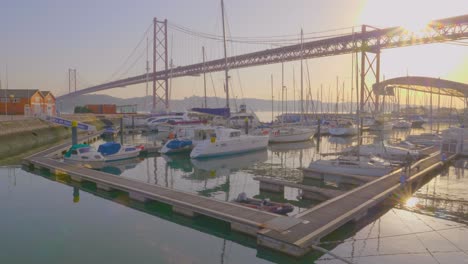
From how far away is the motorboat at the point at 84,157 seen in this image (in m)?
21.1

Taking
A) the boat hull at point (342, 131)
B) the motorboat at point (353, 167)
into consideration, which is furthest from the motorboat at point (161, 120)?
the motorboat at point (353, 167)

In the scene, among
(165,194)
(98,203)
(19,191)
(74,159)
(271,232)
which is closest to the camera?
(271,232)

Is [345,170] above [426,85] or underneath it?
underneath

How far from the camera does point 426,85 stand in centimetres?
5044

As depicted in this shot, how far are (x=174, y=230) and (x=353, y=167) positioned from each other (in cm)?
1001

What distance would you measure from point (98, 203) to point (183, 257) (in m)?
6.26

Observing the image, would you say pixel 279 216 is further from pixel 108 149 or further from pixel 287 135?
pixel 287 135

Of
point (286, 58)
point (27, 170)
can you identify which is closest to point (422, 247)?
point (27, 170)

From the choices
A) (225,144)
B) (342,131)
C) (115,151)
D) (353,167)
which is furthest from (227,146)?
(342,131)

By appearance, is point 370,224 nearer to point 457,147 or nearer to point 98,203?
point 98,203

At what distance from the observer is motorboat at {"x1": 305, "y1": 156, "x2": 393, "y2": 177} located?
56.0ft

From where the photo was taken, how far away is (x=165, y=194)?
514 inches

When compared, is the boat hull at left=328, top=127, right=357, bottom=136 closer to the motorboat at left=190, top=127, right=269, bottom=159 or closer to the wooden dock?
the motorboat at left=190, top=127, right=269, bottom=159

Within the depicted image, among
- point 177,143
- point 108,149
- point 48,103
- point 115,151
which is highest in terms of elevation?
point 48,103
